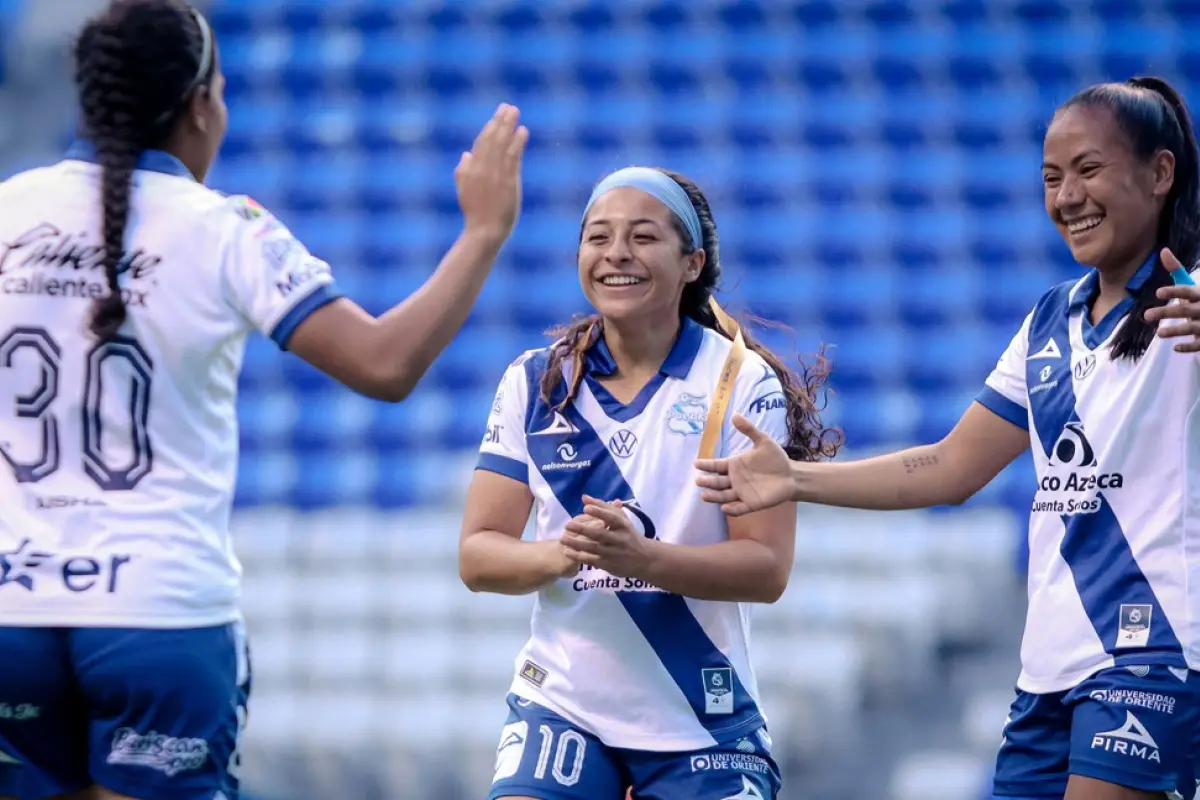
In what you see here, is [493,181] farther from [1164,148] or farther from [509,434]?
[1164,148]

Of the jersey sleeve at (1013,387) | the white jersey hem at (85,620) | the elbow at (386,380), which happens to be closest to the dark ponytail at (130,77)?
the elbow at (386,380)

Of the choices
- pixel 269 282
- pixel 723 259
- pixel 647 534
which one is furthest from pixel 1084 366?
pixel 723 259

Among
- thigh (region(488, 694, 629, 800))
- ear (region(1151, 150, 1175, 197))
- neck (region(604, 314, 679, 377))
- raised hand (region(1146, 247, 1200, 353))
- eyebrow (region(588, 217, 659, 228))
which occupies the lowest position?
thigh (region(488, 694, 629, 800))

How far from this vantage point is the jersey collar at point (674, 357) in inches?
136

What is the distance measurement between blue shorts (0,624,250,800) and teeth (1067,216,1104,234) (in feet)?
5.93

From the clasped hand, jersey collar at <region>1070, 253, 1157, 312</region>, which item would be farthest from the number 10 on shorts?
jersey collar at <region>1070, 253, 1157, 312</region>

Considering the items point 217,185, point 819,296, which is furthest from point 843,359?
point 217,185

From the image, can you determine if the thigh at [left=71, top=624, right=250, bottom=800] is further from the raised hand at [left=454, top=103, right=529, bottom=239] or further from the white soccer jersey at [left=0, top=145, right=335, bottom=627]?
the raised hand at [left=454, top=103, right=529, bottom=239]

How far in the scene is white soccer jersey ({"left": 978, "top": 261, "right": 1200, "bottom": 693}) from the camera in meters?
2.92

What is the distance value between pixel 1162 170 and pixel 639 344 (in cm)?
113

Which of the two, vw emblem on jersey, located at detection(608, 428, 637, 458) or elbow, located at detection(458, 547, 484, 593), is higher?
vw emblem on jersey, located at detection(608, 428, 637, 458)

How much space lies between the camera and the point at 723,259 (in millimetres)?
7984

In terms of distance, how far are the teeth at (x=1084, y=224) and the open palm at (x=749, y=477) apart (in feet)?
2.38

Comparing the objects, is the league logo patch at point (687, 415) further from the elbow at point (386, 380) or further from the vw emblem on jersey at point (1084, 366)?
the elbow at point (386, 380)
